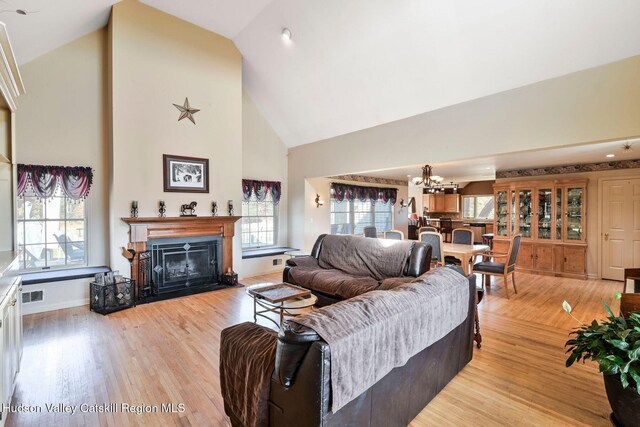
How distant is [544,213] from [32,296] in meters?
9.46

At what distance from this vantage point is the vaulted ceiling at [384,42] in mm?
3047

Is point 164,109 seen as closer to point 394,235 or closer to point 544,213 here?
point 394,235

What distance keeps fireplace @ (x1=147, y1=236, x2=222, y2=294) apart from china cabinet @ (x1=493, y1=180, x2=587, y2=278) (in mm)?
6533

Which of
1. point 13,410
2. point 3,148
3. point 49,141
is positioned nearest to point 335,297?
point 13,410

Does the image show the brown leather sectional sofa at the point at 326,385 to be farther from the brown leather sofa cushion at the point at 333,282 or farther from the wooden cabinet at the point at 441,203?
the wooden cabinet at the point at 441,203

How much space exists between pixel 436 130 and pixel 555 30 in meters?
1.72

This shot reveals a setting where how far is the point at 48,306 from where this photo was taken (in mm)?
4301

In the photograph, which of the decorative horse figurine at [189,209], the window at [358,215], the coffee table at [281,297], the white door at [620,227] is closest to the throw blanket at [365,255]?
the coffee table at [281,297]

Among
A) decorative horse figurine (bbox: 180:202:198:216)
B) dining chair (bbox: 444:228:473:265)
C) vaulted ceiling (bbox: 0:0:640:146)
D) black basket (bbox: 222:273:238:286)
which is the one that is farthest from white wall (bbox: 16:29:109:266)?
dining chair (bbox: 444:228:473:265)

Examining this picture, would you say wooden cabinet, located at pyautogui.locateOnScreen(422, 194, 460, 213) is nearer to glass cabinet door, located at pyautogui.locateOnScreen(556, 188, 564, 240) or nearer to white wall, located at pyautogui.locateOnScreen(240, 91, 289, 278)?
glass cabinet door, located at pyautogui.locateOnScreen(556, 188, 564, 240)

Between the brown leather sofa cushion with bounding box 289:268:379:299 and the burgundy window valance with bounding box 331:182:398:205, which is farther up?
the burgundy window valance with bounding box 331:182:398:205

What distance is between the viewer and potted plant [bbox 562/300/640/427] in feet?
5.83

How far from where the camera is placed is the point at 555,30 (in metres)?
3.07

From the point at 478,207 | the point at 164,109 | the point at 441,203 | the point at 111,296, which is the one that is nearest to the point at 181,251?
the point at 111,296
